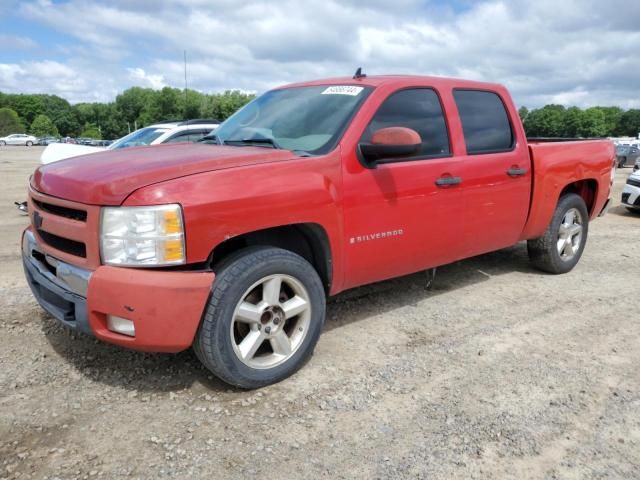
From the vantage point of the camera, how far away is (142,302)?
2.60 meters

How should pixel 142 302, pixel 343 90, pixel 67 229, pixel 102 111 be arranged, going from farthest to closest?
pixel 102 111, pixel 343 90, pixel 67 229, pixel 142 302

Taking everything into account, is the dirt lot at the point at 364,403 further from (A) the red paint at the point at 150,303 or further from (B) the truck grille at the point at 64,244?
(B) the truck grille at the point at 64,244

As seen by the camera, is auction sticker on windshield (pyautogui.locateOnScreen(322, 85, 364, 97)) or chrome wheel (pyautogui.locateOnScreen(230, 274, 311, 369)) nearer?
chrome wheel (pyautogui.locateOnScreen(230, 274, 311, 369))

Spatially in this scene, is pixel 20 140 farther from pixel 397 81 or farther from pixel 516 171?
pixel 516 171

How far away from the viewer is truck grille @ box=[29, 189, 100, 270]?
2.69m

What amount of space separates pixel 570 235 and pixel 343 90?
316 cm

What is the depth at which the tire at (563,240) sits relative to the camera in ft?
17.2

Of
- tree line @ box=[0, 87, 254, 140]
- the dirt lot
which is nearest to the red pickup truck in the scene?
the dirt lot

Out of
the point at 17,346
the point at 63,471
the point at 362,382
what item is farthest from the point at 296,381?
the point at 17,346

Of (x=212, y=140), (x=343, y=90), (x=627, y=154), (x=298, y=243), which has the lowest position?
(x=627, y=154)

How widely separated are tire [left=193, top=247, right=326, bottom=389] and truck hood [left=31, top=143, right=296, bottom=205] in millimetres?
537

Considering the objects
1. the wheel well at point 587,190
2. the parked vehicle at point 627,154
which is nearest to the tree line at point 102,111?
the parked vehicle at point 627,154

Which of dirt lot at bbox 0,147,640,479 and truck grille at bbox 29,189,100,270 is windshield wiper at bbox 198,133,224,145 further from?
dirt lot at bbox 0,147,640,479

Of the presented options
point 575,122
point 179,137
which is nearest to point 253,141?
point 179,137
